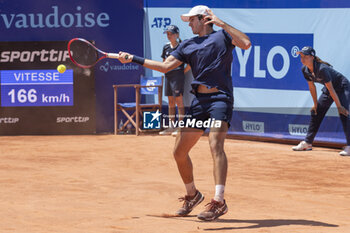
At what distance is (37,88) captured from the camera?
12703mm

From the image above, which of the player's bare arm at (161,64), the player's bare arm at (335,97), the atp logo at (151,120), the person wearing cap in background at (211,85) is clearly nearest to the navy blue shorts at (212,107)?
the person wearing cap in background at (211,85)

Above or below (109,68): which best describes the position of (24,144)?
below

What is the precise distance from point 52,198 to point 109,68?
259 inches

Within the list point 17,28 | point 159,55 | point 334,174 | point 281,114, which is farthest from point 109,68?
point 334,174

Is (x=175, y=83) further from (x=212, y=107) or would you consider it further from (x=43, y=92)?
(x=212, y=107)

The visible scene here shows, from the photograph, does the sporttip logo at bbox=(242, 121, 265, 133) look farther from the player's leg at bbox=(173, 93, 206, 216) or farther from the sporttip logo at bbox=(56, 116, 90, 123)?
the player's leg at bbox=(173, 93, 206, 216)

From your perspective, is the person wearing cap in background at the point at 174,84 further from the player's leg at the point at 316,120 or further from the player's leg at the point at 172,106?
the player's leg at the point at 316,120

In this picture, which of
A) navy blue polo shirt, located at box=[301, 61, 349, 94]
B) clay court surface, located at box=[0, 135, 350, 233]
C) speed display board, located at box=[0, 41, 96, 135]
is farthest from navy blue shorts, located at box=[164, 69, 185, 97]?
navy blue polo shirt, located at box=[301, 61, 349, 94]

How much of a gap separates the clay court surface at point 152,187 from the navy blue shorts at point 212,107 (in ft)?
3.07

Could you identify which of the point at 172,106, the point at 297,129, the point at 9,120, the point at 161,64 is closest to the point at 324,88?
the point at 297,129

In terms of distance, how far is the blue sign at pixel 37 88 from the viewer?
12.7 metres

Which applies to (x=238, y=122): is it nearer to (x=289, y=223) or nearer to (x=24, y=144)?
(x=24, y=144)

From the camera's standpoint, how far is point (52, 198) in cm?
656

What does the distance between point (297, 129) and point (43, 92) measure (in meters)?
5.25
